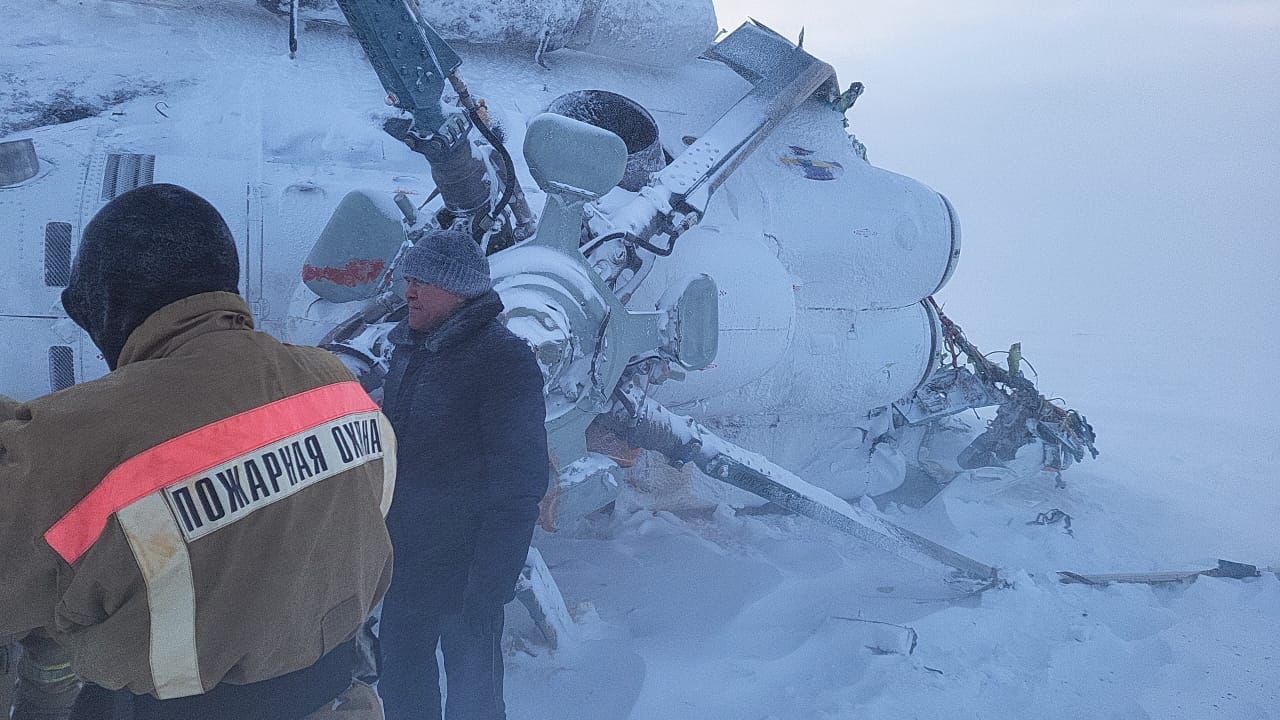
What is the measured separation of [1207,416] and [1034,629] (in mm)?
7946

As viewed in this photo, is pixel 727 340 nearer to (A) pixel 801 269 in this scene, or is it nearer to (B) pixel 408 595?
(A) pixel 801 269

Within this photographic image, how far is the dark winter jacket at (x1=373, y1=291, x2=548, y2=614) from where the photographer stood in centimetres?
210

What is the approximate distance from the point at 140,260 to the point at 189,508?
1.18ft

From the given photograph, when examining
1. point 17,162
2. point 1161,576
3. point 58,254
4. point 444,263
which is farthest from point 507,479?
point 1161,576

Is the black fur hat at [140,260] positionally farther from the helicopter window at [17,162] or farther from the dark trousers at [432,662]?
the helicopter window at [17,162]

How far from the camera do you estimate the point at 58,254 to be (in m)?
2.57

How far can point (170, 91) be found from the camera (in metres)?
3.16

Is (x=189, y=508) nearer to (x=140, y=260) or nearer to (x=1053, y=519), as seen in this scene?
(x=140, y=260)

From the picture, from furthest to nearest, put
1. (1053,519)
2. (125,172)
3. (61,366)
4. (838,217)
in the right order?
(1053,519), (838,217), (125,172), (61,366)

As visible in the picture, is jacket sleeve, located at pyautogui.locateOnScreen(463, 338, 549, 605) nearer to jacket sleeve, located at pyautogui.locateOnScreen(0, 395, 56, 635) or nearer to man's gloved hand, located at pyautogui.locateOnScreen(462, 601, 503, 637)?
man's gloved hand, located at pyautogui.locateOnScreen(462, 601, 503, 637)

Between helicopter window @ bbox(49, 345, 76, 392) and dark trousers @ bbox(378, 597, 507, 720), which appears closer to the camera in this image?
dark trousers @ bbox(378, 597, 507, 720)

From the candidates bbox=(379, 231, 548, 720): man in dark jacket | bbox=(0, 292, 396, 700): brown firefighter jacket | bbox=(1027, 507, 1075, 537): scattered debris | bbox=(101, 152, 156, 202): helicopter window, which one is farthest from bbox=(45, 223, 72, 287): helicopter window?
bbox=(1027, 507, 1075, 537): scattered debris

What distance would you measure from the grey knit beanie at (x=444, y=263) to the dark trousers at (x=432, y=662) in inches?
33.5

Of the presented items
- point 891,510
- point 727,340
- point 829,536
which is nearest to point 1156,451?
point 891,510
